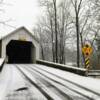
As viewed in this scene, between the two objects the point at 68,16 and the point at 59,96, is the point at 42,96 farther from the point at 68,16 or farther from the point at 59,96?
the point at 68,16

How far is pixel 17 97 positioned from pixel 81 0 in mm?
33636

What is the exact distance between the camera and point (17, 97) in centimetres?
933

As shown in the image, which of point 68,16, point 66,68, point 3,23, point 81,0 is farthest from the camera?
point 68,16

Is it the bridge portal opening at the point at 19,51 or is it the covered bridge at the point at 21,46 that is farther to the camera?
the bridge portal opening at the point at 19,51

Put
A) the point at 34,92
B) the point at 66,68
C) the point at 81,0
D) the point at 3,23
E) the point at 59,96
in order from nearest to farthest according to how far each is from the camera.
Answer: the point at 59,96 → the point at 34,92 → the point at 3,23 → the point at 66,68 → the point at 81,0

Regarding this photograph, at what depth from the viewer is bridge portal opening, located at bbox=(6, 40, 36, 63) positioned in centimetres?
4172

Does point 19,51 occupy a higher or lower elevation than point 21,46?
lower

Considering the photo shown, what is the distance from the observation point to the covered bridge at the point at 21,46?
35.8 meters

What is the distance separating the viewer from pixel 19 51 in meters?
46.5

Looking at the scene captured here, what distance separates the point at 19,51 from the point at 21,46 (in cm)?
177

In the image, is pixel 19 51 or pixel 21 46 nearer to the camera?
pixel 21 46

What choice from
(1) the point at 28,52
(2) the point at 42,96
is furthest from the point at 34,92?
(1) the point at 28,52

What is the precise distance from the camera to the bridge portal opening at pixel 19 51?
4172cm

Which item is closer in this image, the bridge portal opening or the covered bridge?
the covered bridge
